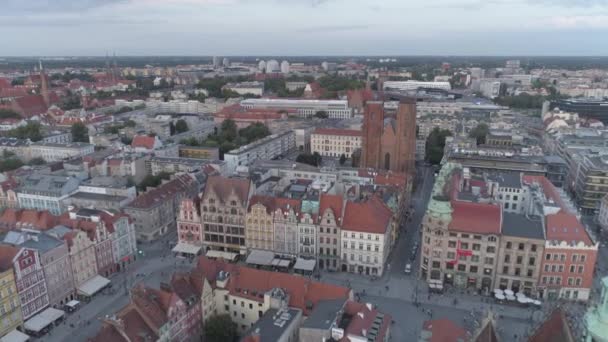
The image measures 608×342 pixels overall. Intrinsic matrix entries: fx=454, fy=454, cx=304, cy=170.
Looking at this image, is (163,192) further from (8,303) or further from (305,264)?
(8,303)

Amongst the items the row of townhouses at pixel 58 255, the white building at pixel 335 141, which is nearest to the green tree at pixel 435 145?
the white building at pixel 335 141

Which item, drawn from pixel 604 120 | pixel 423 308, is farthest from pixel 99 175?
pixel 604 120

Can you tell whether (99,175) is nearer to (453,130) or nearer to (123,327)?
(123,327)

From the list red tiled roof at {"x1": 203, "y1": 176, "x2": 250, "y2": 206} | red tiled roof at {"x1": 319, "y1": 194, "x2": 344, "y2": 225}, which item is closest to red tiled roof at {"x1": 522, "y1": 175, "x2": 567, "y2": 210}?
red tiled roof at {"x1": 319, "y1": 194, "x2": 344, "y2": 225}

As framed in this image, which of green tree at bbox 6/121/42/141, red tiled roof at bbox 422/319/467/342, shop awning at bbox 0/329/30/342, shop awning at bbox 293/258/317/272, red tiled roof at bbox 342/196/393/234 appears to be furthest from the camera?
green tree at bbox 6/121/42/141

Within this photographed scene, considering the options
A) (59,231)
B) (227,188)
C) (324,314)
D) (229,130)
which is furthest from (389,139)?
(59,231)

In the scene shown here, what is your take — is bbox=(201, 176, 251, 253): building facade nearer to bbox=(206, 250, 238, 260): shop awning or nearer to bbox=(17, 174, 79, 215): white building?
bbox=(206, 250, 238, 260): shop awning

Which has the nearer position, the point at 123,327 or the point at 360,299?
the point at 123,327
